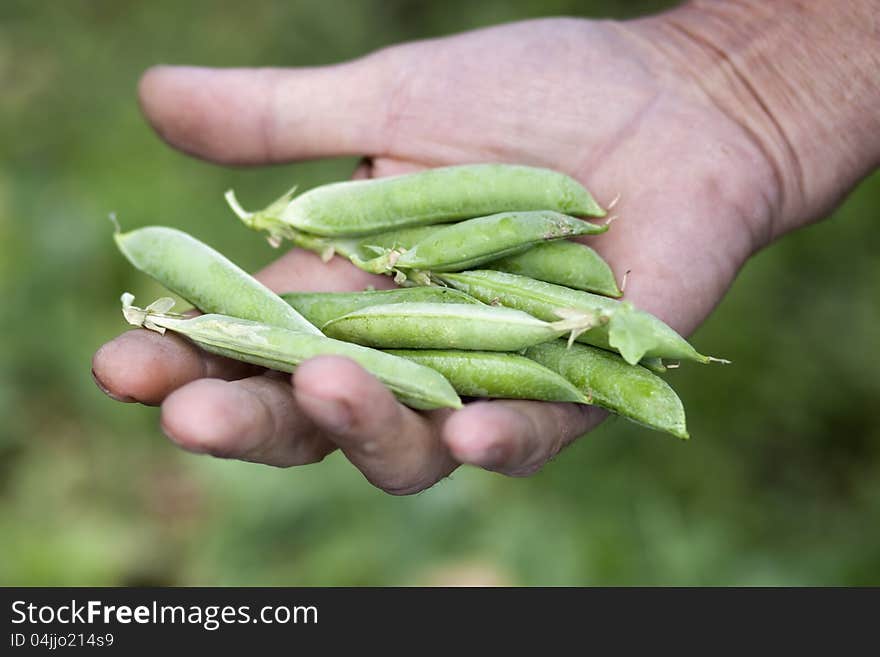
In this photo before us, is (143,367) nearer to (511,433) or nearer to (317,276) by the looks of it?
(317,276)

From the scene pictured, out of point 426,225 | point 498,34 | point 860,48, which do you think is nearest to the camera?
point 426,225

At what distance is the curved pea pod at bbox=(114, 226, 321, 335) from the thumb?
978mm

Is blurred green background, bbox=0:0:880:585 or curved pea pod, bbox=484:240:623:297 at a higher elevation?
curved pea pod, bbox=484:240:623:297

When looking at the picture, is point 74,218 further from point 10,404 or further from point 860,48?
point 860,48

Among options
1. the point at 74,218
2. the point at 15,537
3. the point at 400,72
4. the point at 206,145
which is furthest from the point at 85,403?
the point at 400,72

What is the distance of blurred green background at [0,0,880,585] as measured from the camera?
14.9 feet

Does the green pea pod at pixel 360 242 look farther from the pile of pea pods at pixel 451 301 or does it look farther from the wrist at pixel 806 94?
the wrist at pixel 806 94

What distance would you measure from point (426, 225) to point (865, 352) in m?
2.97

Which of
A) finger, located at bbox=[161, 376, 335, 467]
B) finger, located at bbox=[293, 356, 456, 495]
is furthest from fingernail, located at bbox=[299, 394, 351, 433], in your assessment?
finger, located at bbox=[161, 376, 335, 467]

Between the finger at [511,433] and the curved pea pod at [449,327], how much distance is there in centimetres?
23

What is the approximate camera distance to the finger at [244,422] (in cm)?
256

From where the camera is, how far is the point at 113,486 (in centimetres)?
504

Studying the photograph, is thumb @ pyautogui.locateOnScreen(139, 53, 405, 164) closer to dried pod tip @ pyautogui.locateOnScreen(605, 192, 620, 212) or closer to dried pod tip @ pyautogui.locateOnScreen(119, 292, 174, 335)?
dried pod tip @ pyautogui.locateOnScreen(605, 192, 620, 212)

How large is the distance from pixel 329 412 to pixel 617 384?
1045mm
